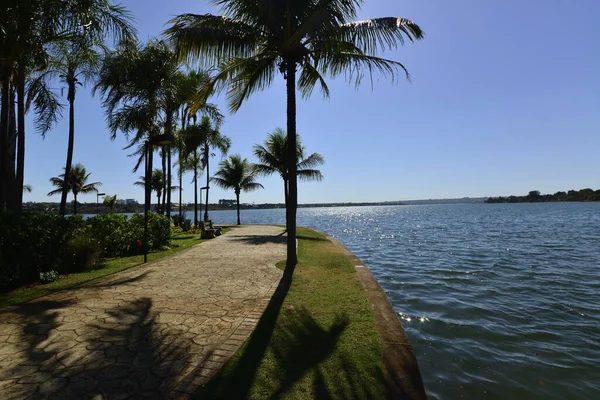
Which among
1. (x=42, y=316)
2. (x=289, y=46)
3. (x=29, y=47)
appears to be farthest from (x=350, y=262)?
(x=29, y=47)

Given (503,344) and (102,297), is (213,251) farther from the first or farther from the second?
(503,344)

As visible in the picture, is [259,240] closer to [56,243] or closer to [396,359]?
[56,243]

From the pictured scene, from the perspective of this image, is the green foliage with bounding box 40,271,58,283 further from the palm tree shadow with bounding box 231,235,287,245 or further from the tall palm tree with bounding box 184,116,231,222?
the tall palm tree with bounding box 184,116,231,222

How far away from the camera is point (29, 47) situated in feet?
25.8

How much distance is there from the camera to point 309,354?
3770 millimetres

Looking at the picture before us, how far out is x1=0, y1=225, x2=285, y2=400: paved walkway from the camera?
10.1ft

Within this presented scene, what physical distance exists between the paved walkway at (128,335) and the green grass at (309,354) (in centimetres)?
27

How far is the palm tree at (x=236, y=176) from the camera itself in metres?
30.5

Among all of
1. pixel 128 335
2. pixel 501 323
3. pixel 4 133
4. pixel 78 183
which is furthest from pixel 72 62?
pixel 78 183

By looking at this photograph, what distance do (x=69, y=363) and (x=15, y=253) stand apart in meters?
4.97

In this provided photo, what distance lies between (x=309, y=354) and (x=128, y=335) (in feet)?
8.37

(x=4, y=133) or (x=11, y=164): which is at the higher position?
(x=4, y=133)

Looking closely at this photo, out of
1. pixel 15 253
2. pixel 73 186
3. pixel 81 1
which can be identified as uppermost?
pixel 81 1

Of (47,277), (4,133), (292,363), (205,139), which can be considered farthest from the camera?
(205,139)
